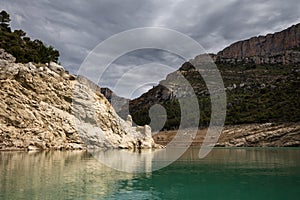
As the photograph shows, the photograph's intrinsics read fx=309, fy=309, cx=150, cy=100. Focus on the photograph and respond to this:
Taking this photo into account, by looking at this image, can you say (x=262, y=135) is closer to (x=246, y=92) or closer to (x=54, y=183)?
(x=246, y=92)

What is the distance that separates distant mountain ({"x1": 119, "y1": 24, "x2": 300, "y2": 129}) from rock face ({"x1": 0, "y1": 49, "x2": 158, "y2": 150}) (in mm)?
44861

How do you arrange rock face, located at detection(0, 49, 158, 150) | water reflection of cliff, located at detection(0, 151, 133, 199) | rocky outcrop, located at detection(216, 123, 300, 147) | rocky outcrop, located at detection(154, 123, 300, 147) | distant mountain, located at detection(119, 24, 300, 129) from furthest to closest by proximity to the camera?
distant mountain, located at detection(119, 24, 300, 129)
rocky outcrop, located at detection(154, 123, 300, 147)
rocky outcrop, located at detection(216, 123, 300, 147)
rock face, located at detection(0, 49, 158, 150)
water reflection of cliff, located at detection(0, 151, 133, 199)

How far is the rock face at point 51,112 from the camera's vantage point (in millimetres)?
48656

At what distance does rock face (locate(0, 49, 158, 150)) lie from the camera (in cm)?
4866

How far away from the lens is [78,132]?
57938 millimetres

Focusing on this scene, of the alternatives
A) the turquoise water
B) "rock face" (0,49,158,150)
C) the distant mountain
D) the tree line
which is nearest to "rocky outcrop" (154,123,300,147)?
the distant mountain

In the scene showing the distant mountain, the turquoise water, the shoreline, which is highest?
the distant mountain

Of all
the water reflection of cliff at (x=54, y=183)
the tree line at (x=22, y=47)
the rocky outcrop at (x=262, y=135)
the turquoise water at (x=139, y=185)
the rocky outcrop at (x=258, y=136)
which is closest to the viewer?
the water reflection of cliff at (x=54, y=183)

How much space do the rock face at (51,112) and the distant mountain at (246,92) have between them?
44861 mm

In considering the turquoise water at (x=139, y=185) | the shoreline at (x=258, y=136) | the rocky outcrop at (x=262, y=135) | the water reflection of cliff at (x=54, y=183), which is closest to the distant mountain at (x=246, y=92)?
the shoreline at (x=258, y=136)

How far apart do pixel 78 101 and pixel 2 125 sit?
1709 centimetres

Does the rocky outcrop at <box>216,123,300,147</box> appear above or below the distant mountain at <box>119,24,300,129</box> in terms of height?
below

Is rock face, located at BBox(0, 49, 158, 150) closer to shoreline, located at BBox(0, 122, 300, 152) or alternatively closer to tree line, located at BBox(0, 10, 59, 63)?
tree line, located at BBox(0, 10, 59, 63)

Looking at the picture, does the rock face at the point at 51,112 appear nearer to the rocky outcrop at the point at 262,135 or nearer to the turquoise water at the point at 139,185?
the turquoise water at the point at 139,185
